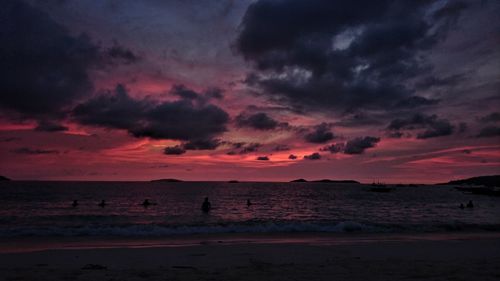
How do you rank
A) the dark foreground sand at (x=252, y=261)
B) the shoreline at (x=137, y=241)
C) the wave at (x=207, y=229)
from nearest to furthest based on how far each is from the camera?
the dark foreground sand at (x=252, y=261) → the shoreline at (x=137, y=241) → the wave at (x=207, y=229)

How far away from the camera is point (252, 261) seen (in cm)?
1533

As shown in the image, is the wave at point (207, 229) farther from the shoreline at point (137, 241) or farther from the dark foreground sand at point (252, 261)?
the dark foreground sand at point (252, 261)

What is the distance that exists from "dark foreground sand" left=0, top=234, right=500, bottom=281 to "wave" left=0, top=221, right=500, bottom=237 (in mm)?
3753

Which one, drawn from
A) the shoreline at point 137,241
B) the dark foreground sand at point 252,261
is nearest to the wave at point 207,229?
the shoreline at point 137,241

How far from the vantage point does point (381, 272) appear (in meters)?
12.7

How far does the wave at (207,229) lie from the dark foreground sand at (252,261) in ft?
12.3

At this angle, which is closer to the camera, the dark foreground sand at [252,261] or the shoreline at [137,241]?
the dark foreground sand at [252,261]

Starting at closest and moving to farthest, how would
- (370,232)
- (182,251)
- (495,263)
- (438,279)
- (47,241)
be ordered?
(438,279)
(495,263)
(182,251)
(47,241)
(370,232)

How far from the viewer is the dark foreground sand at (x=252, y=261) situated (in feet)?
39.8

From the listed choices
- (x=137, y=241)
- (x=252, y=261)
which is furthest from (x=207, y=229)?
(x=252, y=261)

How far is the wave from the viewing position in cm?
2602

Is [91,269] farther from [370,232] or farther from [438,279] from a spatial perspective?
[370,232]

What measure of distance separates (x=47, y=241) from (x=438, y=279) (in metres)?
20.4

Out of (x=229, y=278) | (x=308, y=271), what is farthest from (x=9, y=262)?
(x=308, y=271)
